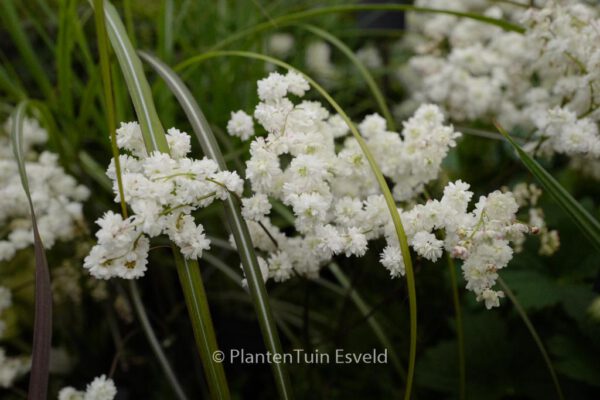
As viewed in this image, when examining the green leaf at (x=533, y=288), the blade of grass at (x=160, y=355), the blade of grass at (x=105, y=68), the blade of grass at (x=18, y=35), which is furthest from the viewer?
the blade of grass at (x=18, y=35)

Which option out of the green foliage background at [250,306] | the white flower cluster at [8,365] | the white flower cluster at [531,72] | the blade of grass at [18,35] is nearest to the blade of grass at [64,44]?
the green foliage background at [250,306]

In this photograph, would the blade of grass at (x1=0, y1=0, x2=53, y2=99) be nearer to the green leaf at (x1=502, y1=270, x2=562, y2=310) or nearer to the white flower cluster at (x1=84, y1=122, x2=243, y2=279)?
the white flower cluster at (x1=84, y1=122, x2=243, y2=279)

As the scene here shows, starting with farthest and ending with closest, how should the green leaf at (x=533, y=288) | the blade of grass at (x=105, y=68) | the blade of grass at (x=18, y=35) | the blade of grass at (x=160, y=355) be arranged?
the blade of grass at (x=18, y=35) < the green leaf at (x=533, y=288) < the blade of grass at (x=160, y=355) < the blade of grass at (x=105, y=68)

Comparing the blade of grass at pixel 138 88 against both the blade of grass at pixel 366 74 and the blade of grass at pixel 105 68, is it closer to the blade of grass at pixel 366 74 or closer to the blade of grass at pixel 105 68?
the blade of grass at pixel 105 68

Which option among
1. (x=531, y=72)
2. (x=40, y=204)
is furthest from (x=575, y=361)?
(x=40, y=204)

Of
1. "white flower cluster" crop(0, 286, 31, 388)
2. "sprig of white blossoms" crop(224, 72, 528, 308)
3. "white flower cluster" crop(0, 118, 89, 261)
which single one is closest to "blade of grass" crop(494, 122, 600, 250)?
"sprig of white blossoms" crop(224, 72, 528, 308)
